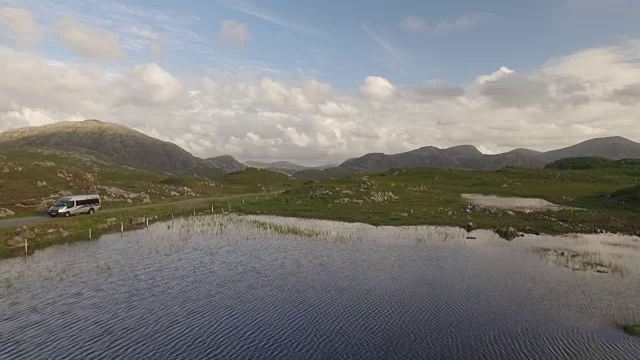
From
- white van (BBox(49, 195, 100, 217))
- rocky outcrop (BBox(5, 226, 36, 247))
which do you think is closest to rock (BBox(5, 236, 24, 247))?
rocky outcrop (BBox(5, 226, 36, 247))

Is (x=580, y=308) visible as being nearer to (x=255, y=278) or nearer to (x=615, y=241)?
(x=255, y=278)

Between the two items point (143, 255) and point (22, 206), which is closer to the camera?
point (143, 255)

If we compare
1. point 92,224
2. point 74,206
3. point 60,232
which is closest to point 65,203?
point 74,206

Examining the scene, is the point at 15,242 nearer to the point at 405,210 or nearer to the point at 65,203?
the point at 65,203

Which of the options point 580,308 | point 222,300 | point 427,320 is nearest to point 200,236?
point 222,300

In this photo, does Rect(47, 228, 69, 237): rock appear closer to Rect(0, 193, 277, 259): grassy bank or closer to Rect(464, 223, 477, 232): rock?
Rect(0, 193, 277, 259): grassy bank

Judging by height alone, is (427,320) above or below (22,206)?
below

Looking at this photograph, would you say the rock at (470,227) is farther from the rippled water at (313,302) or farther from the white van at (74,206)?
the white van at (74,206)
